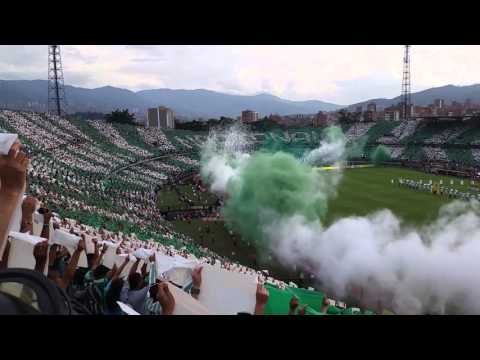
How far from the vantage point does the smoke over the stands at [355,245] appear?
11172mm

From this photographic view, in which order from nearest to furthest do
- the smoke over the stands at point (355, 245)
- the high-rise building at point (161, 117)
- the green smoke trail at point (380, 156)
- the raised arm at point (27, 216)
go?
the raised arm at point (27, 216), the smoke over the stands at point (355, 245), the green smoke trail at point (380, 156), the high-rise building at point (161, 117)

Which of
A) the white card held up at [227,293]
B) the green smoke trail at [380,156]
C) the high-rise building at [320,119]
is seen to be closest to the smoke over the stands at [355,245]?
the white card held up at [227,293]

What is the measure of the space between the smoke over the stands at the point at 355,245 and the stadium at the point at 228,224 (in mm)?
50

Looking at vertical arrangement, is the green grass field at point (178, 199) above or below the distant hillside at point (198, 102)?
below

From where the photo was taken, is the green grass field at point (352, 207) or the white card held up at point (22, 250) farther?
the green grass field at point (352, 207)

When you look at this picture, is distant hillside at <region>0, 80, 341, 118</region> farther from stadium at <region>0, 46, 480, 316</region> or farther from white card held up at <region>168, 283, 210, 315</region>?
white card held up at <region>168, 283, 210, 315</region>

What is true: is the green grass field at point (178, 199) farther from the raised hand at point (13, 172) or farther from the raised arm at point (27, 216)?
the raised hand at point (13, 172)

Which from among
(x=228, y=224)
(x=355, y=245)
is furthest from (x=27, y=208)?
(x=228, y=224)

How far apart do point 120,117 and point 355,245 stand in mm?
58957

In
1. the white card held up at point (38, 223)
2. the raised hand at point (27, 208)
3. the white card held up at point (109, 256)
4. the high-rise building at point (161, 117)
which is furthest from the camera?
the high-rise building at point (161, 117)

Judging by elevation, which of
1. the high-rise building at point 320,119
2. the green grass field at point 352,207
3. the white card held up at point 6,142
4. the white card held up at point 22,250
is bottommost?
the green grass field at point 352,207
